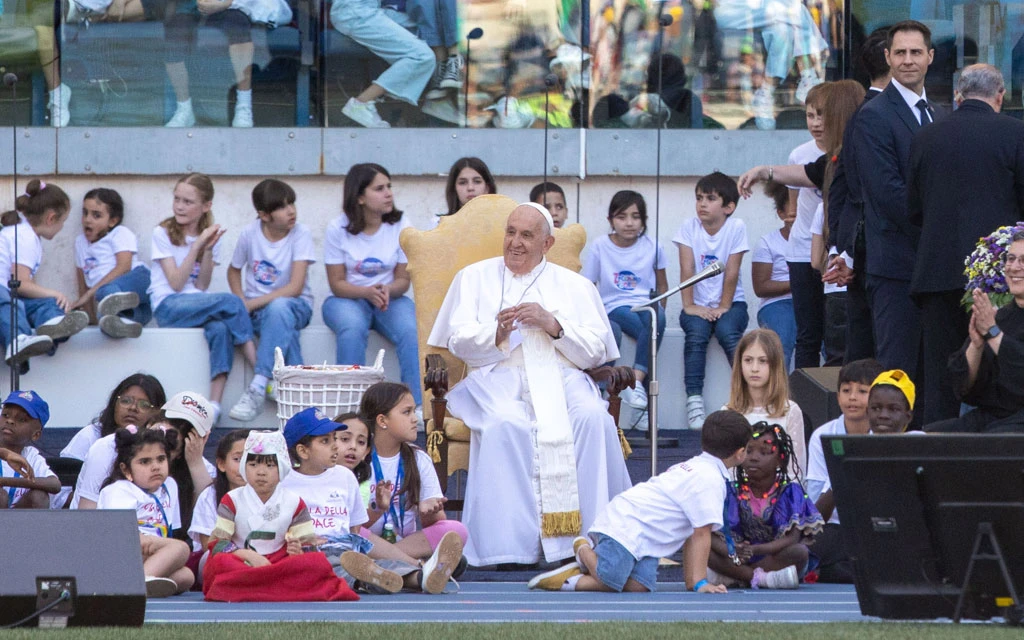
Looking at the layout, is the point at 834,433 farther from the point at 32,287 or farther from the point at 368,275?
the point at 32,287

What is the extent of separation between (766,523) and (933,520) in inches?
75.2

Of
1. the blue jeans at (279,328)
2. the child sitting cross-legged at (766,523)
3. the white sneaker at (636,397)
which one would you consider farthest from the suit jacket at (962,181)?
the blue jeans at (279,328)

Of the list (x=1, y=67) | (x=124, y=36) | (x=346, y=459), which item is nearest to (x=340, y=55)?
(x=124, y=36)

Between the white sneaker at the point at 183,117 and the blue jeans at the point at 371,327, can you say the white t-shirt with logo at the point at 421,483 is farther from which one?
the white sneaker at the point at 183,117

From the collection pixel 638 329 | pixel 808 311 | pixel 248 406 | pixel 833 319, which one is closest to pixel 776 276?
pixel 808 311

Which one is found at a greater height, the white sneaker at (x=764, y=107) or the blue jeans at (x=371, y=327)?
the white sneaker at (x=764, y=107)

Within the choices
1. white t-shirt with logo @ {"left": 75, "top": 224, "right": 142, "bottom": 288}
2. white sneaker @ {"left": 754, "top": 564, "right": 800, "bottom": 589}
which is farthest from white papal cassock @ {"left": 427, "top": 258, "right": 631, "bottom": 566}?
white t-shirt with logo @ {"left": 75, "top": 224, "right": 142, "bottom": 288}

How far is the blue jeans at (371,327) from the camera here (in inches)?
369

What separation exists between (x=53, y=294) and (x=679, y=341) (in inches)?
127

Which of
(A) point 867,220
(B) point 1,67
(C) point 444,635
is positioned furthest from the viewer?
(B) point 1,67

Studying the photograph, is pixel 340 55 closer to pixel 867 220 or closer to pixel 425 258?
pixel 425 258

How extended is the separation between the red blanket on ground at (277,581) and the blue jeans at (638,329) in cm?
349

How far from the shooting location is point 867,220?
7695mm

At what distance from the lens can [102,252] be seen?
10.0m
